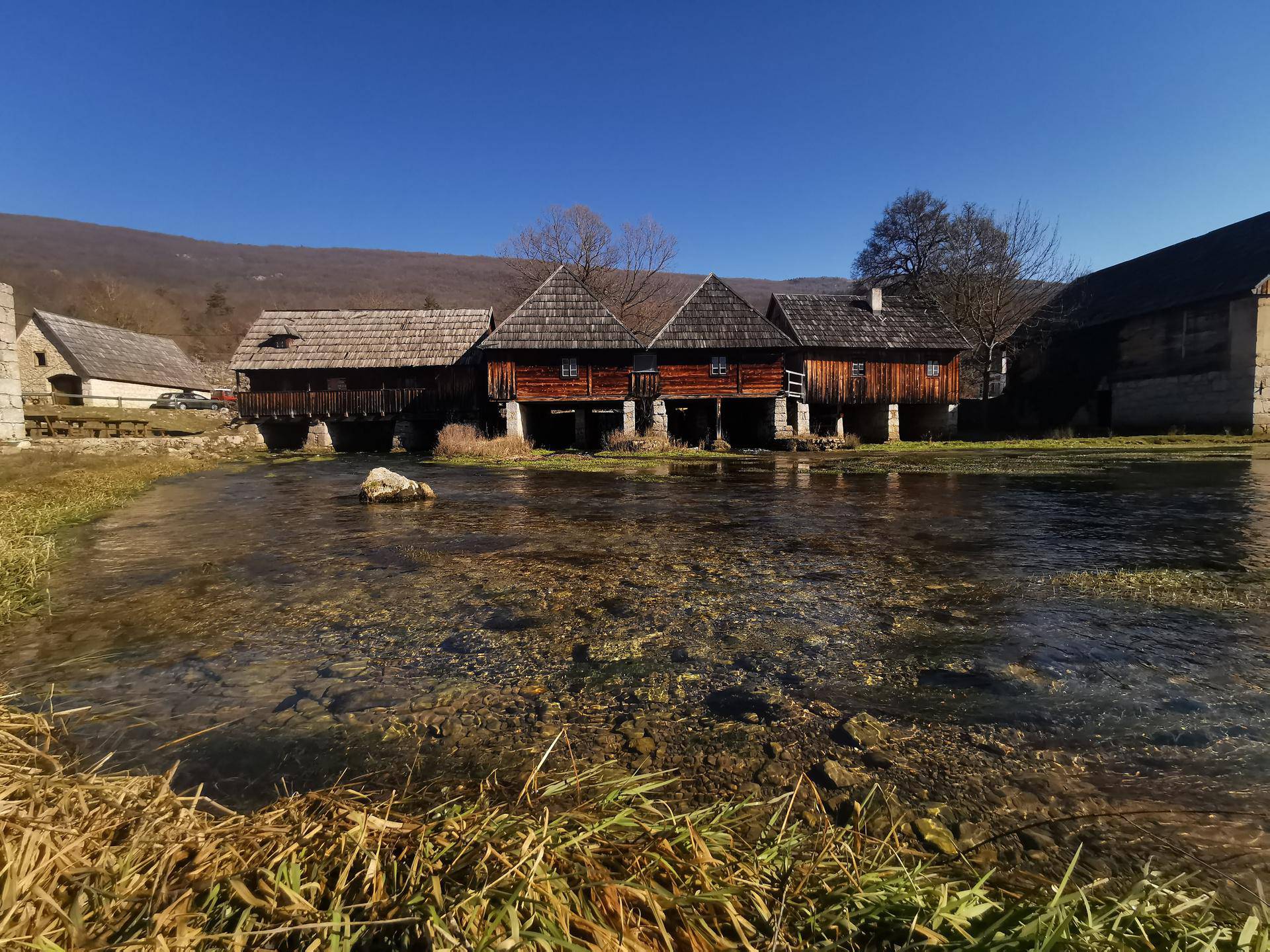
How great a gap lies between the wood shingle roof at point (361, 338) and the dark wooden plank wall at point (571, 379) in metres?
6.33

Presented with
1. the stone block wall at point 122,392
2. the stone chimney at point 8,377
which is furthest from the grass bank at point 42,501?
the stone block wall at point 122,392

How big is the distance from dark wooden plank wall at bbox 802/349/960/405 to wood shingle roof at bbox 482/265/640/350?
1007 centimetres

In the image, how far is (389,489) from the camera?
11570 mm

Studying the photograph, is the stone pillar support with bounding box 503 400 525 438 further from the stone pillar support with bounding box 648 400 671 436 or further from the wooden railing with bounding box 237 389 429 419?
the wooden railing with bounding box 237 389 429 419

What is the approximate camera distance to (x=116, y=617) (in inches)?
181

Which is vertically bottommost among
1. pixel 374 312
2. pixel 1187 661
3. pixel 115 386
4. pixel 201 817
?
pixel 1187 661

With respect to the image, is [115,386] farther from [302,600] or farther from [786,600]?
[786,600]

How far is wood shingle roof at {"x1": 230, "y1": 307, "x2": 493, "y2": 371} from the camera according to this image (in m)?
32.7

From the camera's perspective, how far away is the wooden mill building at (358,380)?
32.6m

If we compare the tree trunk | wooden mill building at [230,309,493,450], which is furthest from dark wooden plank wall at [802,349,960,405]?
wooden mill building at [230,309,493,450]

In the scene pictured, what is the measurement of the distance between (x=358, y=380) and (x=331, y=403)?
186 centimetres

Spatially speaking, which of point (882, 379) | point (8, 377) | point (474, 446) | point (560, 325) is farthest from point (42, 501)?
point (882, 379)

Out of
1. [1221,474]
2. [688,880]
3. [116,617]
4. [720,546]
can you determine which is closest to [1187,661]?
[688,880]

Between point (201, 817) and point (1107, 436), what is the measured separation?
1397 inches
